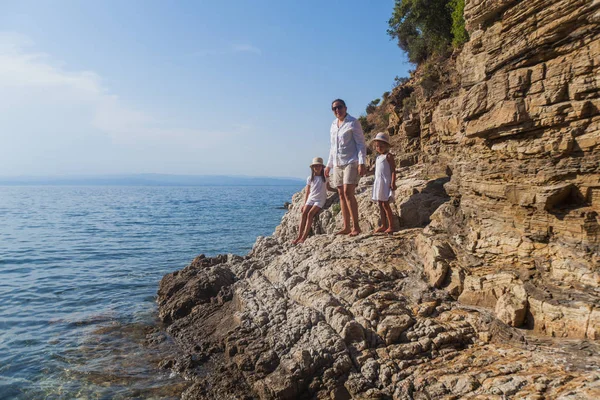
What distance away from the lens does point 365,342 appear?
641 cm

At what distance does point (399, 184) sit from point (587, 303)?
20.1ft

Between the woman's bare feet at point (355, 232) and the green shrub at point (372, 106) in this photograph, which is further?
the green shrub at point (372, 106)

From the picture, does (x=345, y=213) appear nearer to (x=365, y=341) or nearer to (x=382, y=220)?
(x=382, y=220)

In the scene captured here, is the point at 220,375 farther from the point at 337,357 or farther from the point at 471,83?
the point at 471,83

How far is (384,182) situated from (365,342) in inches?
152

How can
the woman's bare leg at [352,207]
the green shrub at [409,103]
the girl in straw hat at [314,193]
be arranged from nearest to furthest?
the woman's bare leg at [352,207] < the girl in straw hat at [314,193] < the green shrub at [409,103]

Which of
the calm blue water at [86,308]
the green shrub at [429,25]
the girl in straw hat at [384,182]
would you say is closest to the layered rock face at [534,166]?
the girl in straw hat at [384,182]

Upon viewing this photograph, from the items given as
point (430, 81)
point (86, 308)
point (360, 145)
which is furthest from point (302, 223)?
point (430, 81)

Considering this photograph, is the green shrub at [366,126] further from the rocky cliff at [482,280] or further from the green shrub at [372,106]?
the rocky cliff at [482,280]

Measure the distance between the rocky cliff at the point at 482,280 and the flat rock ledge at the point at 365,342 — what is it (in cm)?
2

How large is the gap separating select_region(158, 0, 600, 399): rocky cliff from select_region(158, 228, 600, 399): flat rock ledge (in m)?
0.02

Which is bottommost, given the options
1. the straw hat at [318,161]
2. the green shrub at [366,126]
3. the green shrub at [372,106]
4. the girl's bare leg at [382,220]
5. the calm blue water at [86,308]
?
the calm blue water at [86,308]

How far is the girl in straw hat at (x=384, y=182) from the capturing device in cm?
917

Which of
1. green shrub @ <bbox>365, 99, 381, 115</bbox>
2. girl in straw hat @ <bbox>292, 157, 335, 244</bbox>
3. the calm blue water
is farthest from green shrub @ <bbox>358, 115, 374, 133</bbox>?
girl in straw hat @ <bbox>292, 157, 335, 244</bbox>
